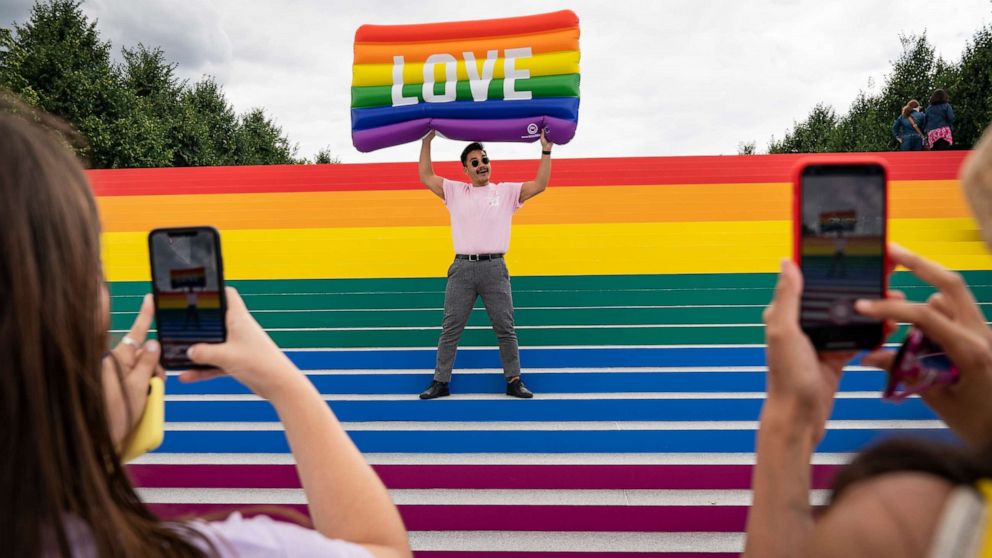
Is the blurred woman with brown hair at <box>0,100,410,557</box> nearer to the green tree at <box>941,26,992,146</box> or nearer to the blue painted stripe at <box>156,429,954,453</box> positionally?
the blue painted stripe at <box>156,429,954,453</box>

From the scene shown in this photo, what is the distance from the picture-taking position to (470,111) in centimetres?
559

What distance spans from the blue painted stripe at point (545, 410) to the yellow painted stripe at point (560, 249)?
2.35 meters

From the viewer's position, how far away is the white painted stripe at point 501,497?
2846mm

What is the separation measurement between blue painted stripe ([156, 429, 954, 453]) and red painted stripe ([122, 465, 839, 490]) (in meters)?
0.25

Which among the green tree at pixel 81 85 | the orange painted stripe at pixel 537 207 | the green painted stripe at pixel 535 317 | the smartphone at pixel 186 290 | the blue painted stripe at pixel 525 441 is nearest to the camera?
the smartphone at pixel 186 290

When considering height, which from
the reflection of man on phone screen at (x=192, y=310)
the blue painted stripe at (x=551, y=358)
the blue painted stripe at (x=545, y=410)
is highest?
the reflection of man on phone screen at (x=192, y=310)

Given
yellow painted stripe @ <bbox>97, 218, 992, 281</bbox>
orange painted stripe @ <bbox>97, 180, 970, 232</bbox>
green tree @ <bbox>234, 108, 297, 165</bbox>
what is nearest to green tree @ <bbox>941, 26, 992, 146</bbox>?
orange painted stripe @ <bbox>97, 180, 970, 232</bbox>

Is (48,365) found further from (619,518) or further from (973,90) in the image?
(973,90)

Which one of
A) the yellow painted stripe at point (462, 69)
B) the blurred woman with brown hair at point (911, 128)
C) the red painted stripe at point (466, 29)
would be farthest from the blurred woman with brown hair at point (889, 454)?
the blurred woman with brown hair at point (911, 128)

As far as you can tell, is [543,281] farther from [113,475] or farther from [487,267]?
[113,475]

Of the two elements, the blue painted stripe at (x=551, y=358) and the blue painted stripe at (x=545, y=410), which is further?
the blue painted stripe at (x=551, y=358)

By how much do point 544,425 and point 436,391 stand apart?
2.45 feet

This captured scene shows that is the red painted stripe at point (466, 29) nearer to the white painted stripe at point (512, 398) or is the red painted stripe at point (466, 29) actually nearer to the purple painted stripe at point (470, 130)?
the purple painted stripe at point (470, 130)

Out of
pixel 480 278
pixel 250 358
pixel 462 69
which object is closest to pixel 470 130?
pixel 462 69
